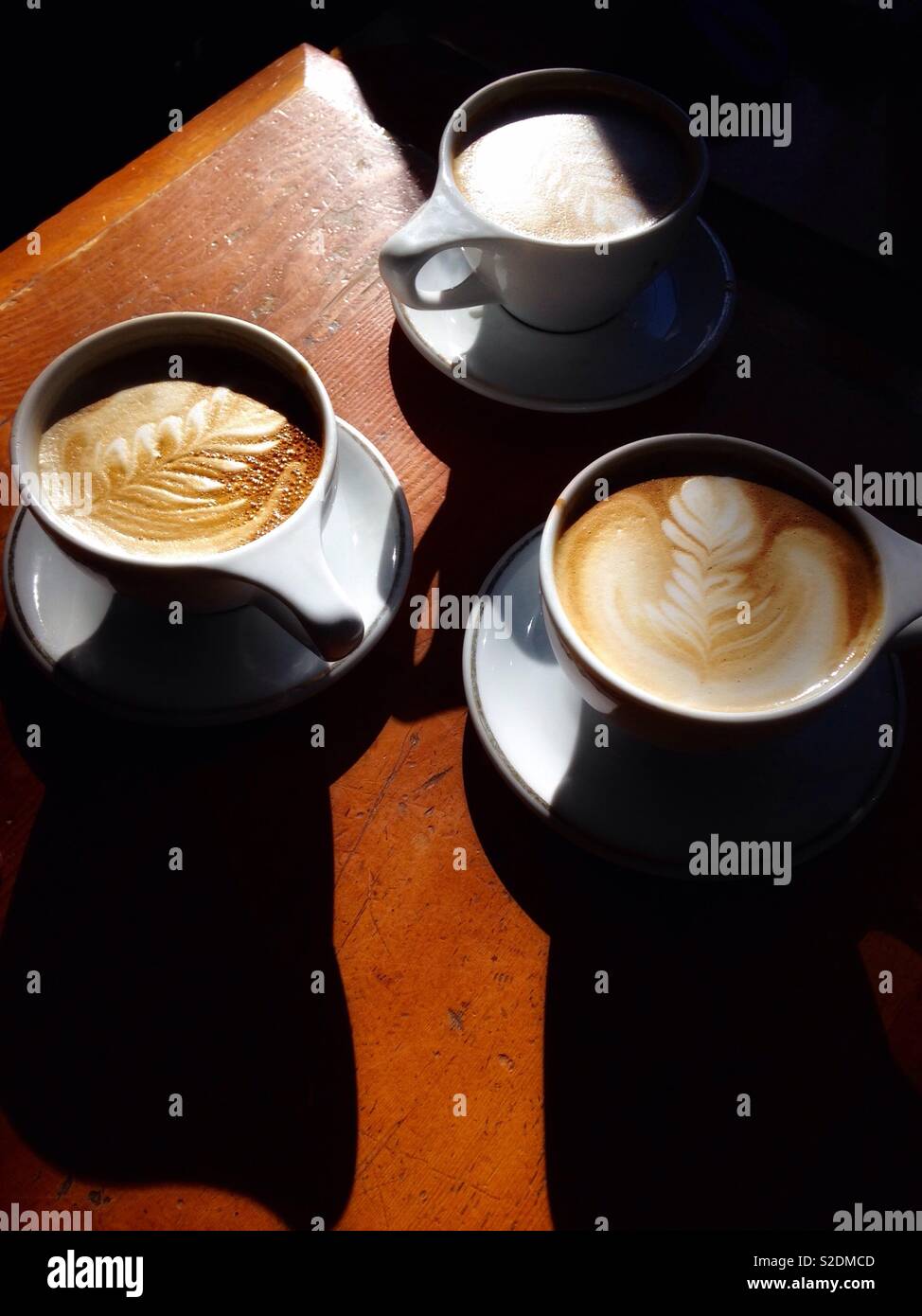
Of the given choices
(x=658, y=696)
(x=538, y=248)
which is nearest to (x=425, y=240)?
(x=538, y=248)

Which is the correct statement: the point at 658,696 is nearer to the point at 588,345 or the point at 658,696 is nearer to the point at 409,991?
the point at 409,991

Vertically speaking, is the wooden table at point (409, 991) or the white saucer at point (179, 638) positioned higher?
the white saucer at point (179, 638)

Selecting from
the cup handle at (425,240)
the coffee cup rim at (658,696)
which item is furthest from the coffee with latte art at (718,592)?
the cup handle at (425,240)

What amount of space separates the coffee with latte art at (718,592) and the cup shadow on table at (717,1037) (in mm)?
168

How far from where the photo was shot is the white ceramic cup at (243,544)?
65cm

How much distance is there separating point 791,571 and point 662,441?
134 millimetres

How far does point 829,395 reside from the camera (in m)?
0.97

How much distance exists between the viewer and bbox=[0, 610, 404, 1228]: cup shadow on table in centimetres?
67

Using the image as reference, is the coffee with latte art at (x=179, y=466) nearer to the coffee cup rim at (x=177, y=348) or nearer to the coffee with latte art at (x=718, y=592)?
the coffee cup rim at (x=177, y=348)

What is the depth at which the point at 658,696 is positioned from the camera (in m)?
0.67

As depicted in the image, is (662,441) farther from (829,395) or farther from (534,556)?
(829,395)

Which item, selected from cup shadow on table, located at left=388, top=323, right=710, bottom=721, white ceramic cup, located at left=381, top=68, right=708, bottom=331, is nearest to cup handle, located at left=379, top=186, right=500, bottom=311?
white ceramic cup, located at left=381, top=68, right=708, bottom=331

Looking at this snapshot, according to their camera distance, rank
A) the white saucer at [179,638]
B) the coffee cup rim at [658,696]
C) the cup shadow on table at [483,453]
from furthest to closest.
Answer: the cup shadow on table at [483,453]
the white saucer at [179,638]
the coffee cup rim at [658,696]
